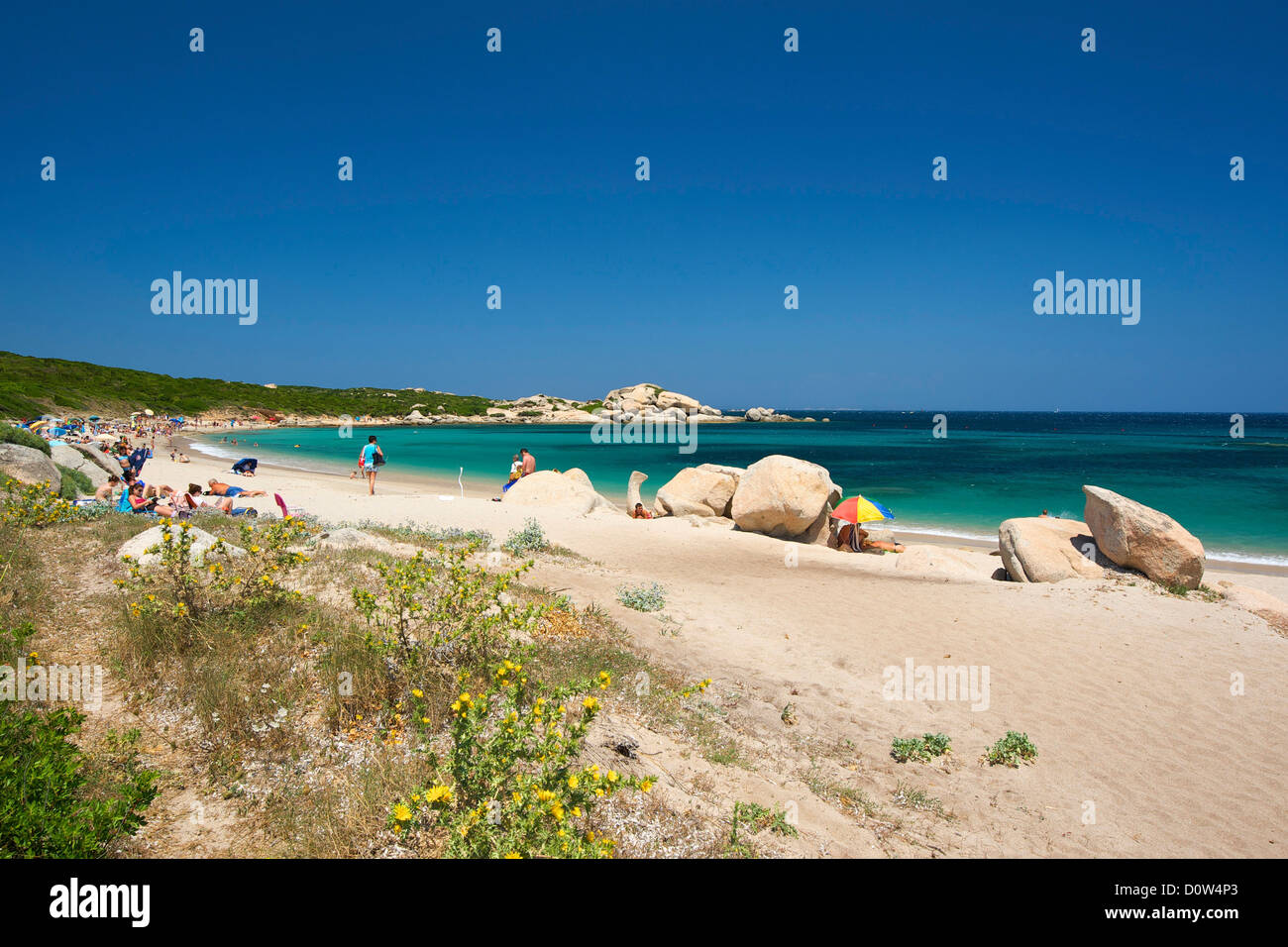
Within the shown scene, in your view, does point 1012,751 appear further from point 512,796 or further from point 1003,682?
point 512,796

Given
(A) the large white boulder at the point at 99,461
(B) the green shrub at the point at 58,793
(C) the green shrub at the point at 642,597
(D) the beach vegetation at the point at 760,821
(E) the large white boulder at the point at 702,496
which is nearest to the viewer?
(B) the green shrub at the point at 58,793

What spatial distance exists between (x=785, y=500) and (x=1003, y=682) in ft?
30.3

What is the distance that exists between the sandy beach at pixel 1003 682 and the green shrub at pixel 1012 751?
12 centimetres

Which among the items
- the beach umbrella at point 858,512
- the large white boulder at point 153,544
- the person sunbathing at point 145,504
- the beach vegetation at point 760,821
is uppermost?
the person sunbathing at point 145,504

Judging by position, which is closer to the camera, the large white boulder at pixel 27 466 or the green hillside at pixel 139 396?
the large white boulder at pixel 27 466

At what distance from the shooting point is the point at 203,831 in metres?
3.64

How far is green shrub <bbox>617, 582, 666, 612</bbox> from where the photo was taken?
368 inches

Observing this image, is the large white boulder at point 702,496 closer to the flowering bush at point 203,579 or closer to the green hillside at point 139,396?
the flowering bush at point 203,579

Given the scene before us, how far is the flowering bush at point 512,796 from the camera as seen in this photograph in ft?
10.5

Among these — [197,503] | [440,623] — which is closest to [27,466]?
[197,503]

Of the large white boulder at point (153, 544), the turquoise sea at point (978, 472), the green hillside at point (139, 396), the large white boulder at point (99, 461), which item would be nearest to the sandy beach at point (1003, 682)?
the large white boulder at point (153, 544)

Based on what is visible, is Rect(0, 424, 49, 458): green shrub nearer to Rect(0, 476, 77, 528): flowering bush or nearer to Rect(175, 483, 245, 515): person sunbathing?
Rect(175, 483, 245, 515): person sunbathing
